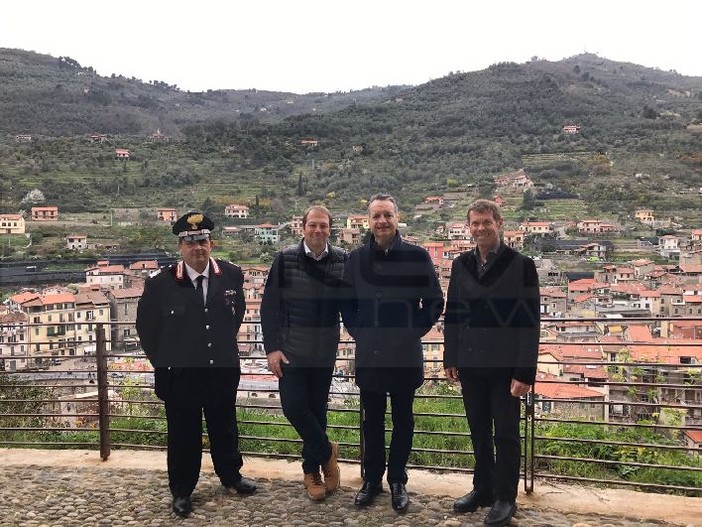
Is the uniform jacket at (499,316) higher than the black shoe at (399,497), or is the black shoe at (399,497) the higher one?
the uniform jacket at (499,316)

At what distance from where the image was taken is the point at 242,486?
3.67 m

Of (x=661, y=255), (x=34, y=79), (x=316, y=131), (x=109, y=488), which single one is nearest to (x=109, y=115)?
(x=34, y=79)

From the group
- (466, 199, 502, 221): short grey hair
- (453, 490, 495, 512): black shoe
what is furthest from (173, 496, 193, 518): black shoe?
(466, 199, 502, 221): short grey hair

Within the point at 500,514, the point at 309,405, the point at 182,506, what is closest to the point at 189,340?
the point at 309,405

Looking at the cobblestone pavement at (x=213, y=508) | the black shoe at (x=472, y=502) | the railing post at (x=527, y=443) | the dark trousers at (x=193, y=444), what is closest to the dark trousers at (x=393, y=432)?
the cobblestone pavement at (x=213, y=508)

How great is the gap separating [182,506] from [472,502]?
1.58 m

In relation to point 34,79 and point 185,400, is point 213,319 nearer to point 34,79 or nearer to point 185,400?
point 185,400

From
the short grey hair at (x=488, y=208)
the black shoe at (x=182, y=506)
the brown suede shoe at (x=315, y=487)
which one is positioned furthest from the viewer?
the brown suede shoe at (x=315, y=487)

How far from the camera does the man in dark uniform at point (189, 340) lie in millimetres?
3490

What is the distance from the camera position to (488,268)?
10.5 feet

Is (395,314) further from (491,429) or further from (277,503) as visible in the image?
(277,503)

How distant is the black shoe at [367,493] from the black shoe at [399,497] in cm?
9

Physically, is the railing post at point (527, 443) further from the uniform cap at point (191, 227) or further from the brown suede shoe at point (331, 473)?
the uniform cap at point (191, 227)

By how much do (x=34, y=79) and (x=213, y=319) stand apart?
114 meters
